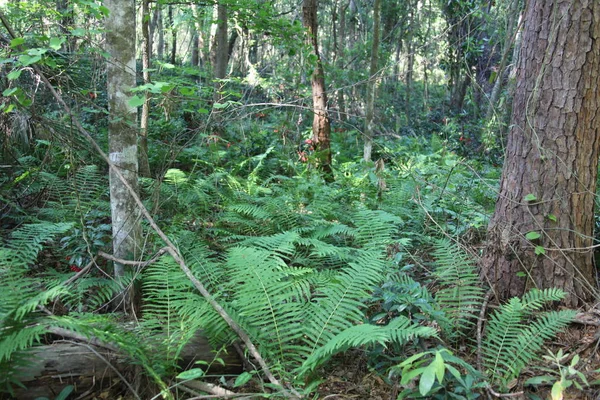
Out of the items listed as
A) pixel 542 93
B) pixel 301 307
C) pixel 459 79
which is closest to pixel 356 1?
pixel 459 79

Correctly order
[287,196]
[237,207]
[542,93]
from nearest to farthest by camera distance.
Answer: [542,93]
[237,207]
[287,196]

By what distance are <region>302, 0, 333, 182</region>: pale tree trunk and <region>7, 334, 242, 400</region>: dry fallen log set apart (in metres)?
4.94

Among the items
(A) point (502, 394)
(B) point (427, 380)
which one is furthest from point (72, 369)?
(A) point (502, 394)

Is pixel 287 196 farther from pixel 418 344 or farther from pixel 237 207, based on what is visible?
pixel 418 344

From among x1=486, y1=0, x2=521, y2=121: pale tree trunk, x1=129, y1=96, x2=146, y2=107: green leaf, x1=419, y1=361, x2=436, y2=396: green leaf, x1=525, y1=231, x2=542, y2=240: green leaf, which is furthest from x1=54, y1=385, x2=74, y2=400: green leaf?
x1=486, y1=0, x2=521, y2=121: pale tree trunk

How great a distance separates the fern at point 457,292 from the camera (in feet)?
10.7

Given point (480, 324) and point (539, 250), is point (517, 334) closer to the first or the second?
point (480, 324)

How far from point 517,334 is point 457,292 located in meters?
0.49

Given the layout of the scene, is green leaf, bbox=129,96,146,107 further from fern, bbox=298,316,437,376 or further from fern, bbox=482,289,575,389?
fern, bbox=482,289,575,389

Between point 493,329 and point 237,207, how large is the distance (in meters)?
2.75

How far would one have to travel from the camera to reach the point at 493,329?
320 centimetres

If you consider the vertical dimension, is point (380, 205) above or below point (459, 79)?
below

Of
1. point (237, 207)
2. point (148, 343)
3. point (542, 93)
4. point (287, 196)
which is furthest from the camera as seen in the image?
point (287, 196)

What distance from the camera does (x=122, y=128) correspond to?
3.62m
